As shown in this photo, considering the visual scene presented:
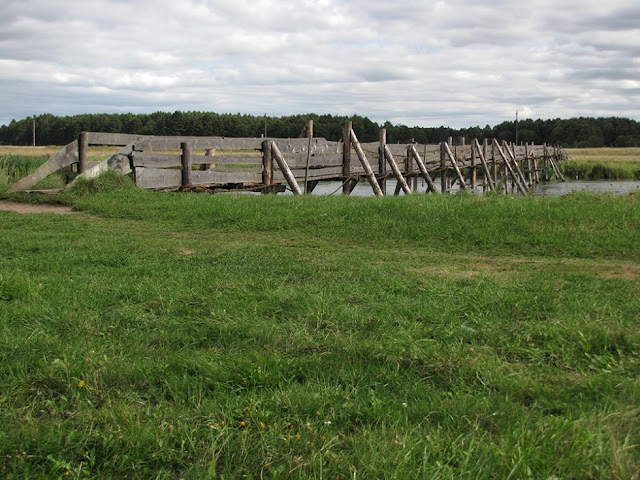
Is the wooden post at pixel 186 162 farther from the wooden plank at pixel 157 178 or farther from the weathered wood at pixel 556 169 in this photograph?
the weathered wood at pixel 556 169

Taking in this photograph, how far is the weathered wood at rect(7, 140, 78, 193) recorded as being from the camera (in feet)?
44.8

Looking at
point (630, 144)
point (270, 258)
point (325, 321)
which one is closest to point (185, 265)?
point (270, 258)

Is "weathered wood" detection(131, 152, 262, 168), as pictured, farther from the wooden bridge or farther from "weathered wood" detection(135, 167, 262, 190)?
"weathered wood" detection(135, 167, 262, 190)

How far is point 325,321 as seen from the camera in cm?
464

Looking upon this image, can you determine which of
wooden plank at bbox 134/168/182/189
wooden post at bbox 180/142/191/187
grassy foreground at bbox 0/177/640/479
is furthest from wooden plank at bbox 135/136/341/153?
grassy foreground at bbox 0/177/640/479

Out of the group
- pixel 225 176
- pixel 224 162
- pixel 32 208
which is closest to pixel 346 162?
pixel 225 176

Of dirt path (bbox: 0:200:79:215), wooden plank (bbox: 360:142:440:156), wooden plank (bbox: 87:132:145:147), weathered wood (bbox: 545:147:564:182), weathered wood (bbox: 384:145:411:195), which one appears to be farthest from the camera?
weathered wood (bbox: 545:147:564:182)

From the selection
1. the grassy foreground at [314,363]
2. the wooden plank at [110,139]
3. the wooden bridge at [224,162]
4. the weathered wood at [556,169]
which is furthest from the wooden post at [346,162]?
the weathered wood at [556,169]

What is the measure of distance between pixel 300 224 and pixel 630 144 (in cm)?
10687

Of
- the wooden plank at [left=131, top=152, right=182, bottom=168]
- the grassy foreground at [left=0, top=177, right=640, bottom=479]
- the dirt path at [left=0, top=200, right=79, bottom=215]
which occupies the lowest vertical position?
the grassy foreground at [left=0, top=177, right=640, bottom=479]

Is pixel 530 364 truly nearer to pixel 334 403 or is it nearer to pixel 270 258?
pixel 334 403

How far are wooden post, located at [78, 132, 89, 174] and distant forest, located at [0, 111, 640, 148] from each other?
2930 cm

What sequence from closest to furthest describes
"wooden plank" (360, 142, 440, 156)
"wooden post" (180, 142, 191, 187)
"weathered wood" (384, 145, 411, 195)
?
"wooden post" (180, 142, 191, 187) → "weathered wood" (384, 145, 411, 195) → "wooden plank" (360, 142, 440, 156)

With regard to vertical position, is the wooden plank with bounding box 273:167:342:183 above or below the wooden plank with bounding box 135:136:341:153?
below
